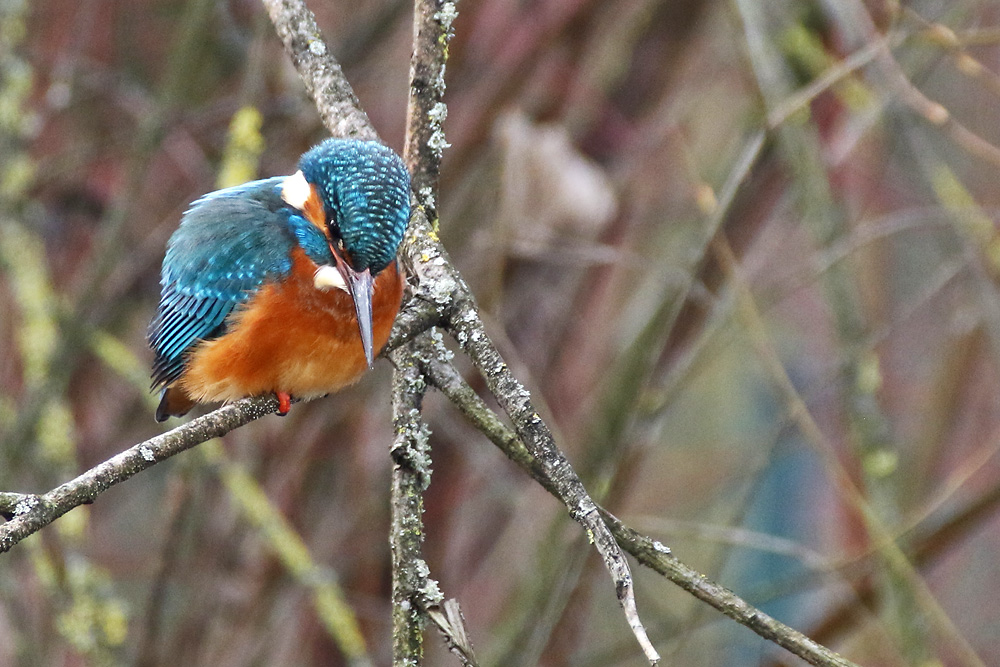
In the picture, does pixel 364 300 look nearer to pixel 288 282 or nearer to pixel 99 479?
pixel 288 282

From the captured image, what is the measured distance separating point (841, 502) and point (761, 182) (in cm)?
206

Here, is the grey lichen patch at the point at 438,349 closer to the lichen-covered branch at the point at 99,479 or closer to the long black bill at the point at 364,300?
the long black bill at the point at 364,300

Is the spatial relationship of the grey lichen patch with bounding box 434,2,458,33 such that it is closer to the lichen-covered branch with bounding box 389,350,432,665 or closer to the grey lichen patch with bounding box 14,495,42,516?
the lichen-covered branch with bounding box 389,350,432,665

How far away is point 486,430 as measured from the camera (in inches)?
68.1

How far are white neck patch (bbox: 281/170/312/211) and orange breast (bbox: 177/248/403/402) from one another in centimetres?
11

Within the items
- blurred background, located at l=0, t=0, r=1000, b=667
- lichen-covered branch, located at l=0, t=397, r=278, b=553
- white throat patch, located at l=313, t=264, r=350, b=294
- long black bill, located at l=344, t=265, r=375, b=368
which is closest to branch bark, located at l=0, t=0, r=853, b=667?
lichen-covered branch, located at l=0, t=397, r=278, b=553

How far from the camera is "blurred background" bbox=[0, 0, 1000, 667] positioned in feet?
10.3

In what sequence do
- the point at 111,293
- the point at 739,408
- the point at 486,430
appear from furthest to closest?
the point at 739,408, the point at 111,293, the point at 486,430

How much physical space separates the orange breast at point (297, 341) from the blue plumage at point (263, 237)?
5cm

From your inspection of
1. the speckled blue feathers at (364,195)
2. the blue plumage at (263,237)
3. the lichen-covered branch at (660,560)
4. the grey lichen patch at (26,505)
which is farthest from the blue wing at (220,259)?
the grey lichen patch at (26,505)

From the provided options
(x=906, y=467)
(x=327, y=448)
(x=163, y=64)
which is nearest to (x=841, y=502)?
(x=906, y=467)

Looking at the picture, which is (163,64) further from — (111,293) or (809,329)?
(809,329)

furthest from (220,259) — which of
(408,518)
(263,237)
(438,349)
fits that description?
(408,518)

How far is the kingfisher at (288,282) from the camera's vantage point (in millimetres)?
2053
